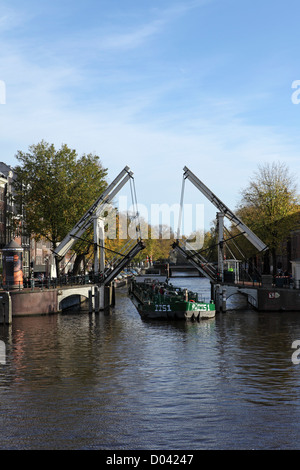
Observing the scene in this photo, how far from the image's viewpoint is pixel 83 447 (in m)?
17.8

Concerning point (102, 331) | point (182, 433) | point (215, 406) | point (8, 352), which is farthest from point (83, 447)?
point (102, 331)

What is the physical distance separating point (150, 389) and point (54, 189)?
4973cm

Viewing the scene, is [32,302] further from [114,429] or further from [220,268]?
[114,429]

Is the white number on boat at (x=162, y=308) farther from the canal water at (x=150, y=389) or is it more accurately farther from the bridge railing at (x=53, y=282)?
the bridge railing at (x=53, y=282)

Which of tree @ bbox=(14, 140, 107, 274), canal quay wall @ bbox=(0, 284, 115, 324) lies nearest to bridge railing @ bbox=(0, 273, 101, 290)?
canal quay wall @ bbox=(0, 284, 115, 324)

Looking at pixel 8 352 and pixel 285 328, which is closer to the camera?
pixel 8 352

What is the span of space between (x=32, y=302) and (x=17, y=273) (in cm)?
306

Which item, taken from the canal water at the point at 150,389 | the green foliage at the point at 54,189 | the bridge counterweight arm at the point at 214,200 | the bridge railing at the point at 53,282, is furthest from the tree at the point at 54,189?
the canal water at the point at 150,389

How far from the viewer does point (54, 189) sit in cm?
7212

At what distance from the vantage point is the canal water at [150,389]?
18688 mm

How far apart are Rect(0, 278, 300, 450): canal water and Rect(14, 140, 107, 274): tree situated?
28700mm

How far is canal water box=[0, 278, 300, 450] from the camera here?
18.7 m

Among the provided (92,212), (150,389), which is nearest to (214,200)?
(92,212)

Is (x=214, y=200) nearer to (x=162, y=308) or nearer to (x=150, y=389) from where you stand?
(x=162, y=308)
